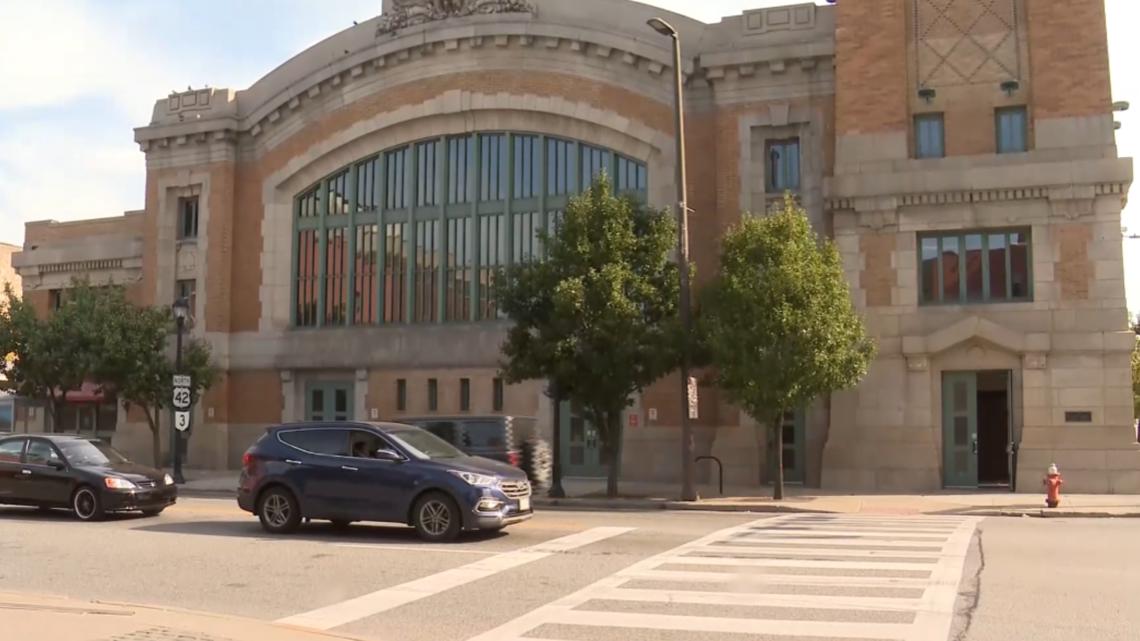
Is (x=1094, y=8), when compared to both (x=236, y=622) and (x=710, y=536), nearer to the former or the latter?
(x=710, y=536)

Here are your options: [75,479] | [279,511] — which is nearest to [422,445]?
[279,511]

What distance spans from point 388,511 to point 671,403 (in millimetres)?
13784

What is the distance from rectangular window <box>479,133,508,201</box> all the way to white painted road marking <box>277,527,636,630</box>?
57.6 feet

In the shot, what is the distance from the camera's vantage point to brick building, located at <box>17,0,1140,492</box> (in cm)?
2352

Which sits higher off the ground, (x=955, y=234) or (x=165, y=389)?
(x=955, y=234)

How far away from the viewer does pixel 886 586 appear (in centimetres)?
1040

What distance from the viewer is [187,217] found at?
34.9 meters

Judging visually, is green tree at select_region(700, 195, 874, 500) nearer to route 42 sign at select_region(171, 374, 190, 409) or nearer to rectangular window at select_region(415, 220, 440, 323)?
rectangular window at select_region(415, 220, 440, 323)

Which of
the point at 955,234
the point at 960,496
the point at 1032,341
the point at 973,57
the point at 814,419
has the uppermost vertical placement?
the point at 973,57

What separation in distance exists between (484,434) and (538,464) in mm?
2271

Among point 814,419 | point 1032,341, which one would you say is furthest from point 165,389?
point 1032,341

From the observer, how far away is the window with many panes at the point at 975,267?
2397cm

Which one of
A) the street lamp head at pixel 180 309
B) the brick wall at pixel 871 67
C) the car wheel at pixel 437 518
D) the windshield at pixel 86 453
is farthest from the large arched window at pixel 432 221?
the car wheel at pixel 437 518

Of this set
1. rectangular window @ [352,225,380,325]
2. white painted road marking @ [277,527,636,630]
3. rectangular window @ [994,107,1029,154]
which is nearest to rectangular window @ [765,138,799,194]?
rectangular window @ [994,107,1029,154]
